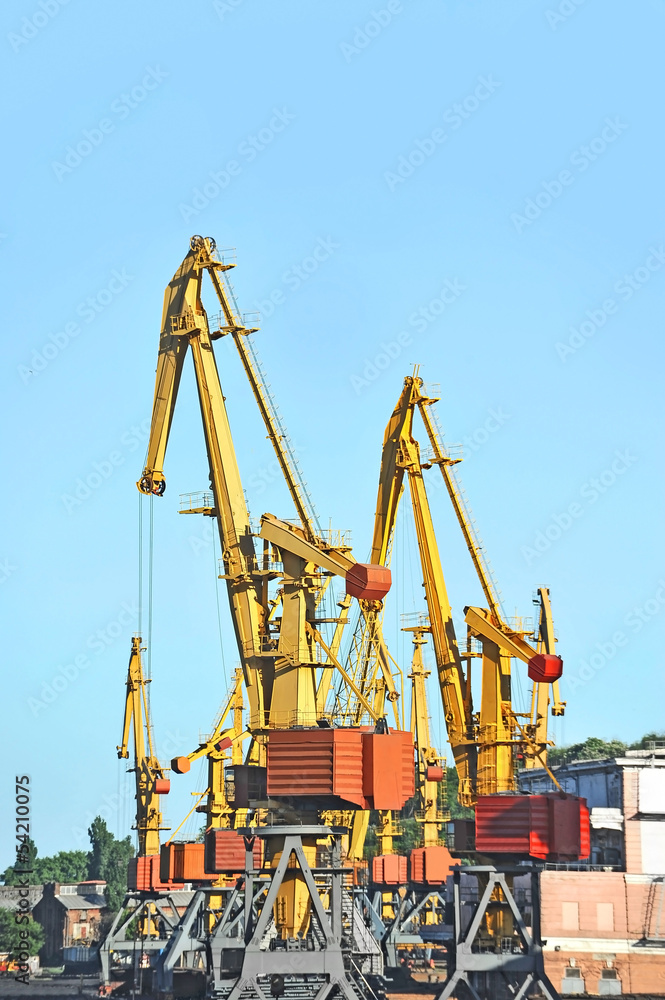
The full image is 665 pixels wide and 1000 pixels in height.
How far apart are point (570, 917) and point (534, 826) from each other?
1941 centimetres

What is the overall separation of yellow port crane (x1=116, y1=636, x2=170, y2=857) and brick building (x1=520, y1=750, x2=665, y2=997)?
26.8 meters

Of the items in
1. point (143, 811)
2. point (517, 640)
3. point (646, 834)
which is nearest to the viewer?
point (517, 640)

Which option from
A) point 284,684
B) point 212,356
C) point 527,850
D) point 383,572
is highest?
point 212,356

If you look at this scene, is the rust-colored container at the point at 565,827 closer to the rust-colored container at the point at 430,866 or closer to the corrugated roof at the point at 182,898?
the rust-colored container at the point at 430,866

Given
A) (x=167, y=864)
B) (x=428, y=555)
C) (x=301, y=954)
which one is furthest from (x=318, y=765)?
(x=167, y=864)

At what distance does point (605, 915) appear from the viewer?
223 feet

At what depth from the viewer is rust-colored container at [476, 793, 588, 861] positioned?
51.2m

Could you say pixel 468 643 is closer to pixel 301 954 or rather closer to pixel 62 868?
pixel 301 954

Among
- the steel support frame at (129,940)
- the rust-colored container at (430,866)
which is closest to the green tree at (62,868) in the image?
the steel support frame at (129,940)

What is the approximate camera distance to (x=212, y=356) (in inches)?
2133

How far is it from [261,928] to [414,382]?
28956 millimetres

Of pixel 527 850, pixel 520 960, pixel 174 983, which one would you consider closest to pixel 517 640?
pixel 527 850

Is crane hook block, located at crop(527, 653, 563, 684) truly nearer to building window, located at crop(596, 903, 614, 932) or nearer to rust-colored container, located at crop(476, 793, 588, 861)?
rust-colored container, located at crop(476, 793, 588, 861)

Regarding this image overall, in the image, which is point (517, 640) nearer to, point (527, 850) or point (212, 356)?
point (527, 850)
